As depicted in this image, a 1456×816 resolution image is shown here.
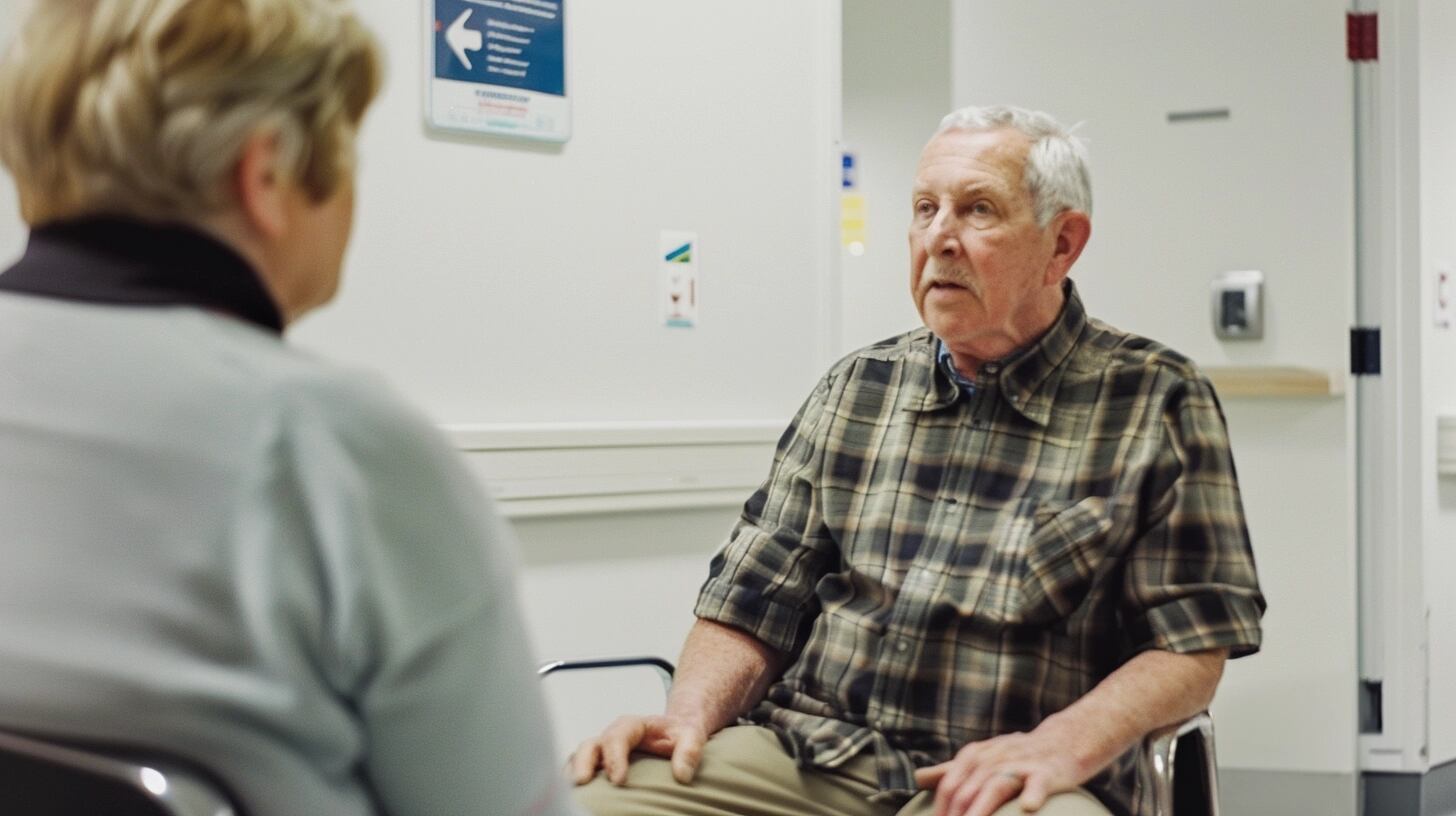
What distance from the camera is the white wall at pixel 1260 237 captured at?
133 inches

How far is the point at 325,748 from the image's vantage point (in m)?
0.83

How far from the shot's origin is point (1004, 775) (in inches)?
64.9

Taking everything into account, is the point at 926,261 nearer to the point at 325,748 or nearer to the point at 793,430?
the point at 793,430

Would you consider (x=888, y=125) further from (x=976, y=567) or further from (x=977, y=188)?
(x=976, y=567)

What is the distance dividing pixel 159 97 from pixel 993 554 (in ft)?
4.27

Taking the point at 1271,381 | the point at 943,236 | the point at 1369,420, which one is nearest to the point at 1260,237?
the point at 1271,381

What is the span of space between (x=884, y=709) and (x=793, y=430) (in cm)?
46

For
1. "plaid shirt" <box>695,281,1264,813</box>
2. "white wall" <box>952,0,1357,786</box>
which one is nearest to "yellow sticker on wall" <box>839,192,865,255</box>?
"white wall" <box>952,0,1357,786</box>

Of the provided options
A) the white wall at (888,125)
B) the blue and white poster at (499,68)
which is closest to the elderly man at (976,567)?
the blue and white poster at (499,68)

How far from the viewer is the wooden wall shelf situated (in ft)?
11.0

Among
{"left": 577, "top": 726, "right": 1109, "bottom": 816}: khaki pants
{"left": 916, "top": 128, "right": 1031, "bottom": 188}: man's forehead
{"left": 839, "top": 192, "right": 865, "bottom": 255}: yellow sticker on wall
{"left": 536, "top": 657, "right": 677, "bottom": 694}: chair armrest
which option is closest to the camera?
{"left": 577, "top": 726, "right": 1109, "bottom": 816}: khaki pants

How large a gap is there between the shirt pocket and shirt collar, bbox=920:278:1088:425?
15 centimetres

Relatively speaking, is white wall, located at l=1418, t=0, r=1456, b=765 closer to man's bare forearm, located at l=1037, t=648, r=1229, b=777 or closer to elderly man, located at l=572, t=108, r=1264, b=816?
elderly man, located at l=572, t=108, r=1264, b=816

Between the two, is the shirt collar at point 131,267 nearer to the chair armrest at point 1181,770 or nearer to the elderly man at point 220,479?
the elderly man at point 220,479
